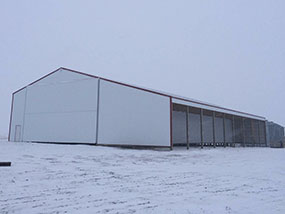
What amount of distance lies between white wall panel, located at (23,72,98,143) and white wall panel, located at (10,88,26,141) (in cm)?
74

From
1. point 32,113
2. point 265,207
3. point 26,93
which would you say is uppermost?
point 26,93

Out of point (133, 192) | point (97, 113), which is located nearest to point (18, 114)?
point (97, 113)

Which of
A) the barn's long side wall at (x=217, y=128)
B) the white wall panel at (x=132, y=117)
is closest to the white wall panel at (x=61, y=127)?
the white wall panel at (x=132, y=117)

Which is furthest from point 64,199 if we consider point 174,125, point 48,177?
point 174,125

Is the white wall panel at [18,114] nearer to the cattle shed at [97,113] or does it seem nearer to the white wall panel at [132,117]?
the cattle shed at [97,113]

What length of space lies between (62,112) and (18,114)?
6.26m

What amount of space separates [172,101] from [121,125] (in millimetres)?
4213

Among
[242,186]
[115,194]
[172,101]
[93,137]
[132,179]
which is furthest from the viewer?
[93,137]

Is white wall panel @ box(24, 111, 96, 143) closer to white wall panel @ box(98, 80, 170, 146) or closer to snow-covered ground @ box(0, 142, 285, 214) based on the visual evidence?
white wall panel @ box(98, 80, 170, 146)

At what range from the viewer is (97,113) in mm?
19484

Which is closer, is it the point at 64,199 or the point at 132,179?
the point at 64,199

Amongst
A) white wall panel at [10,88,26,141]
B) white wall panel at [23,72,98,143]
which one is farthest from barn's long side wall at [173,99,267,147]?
white wall panel at [10,88,26,141]

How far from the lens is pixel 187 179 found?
703 centimetres

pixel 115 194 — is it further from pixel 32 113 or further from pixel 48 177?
pixel 32 113
